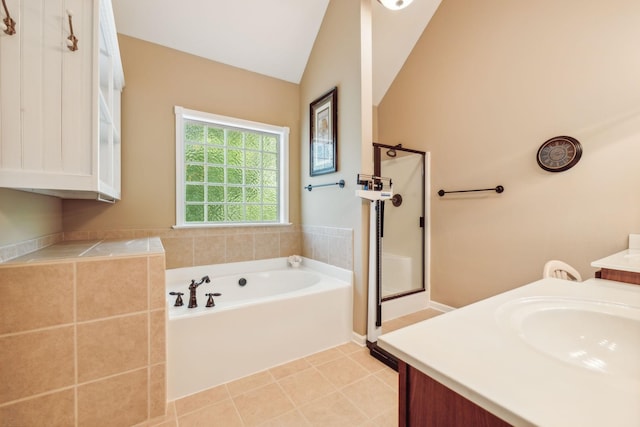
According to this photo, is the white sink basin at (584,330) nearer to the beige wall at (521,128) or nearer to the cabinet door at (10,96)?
the beige wall at (521,128)

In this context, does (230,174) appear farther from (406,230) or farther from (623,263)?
(623,263)

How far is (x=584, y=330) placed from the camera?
828mm

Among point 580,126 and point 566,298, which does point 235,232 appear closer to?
point 566,298

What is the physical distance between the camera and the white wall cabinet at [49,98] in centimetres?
102

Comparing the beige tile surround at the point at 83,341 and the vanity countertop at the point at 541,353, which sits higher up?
the vanity countertop at the point at 541,353

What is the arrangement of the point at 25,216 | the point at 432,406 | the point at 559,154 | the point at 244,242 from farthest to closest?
the point at 244,242 < the point at 559,154 < the point at 25,216 < the point at 432,406

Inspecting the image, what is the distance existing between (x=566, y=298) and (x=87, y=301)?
2019 mm

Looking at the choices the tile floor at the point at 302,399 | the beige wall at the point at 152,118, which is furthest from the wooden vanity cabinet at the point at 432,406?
the beige wall at the point at 152,118

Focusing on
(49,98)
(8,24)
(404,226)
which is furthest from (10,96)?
(404,226)

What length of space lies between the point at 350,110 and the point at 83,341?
7.52ft

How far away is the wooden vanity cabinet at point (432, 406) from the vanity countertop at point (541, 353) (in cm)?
4

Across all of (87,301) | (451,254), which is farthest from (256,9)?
(451,254)

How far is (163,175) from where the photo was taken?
2.46m

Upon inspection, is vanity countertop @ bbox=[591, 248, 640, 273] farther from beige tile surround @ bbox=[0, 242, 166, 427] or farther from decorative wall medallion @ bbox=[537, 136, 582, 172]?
beige tile surround @ bbox=[0, 242, 166, 427]
